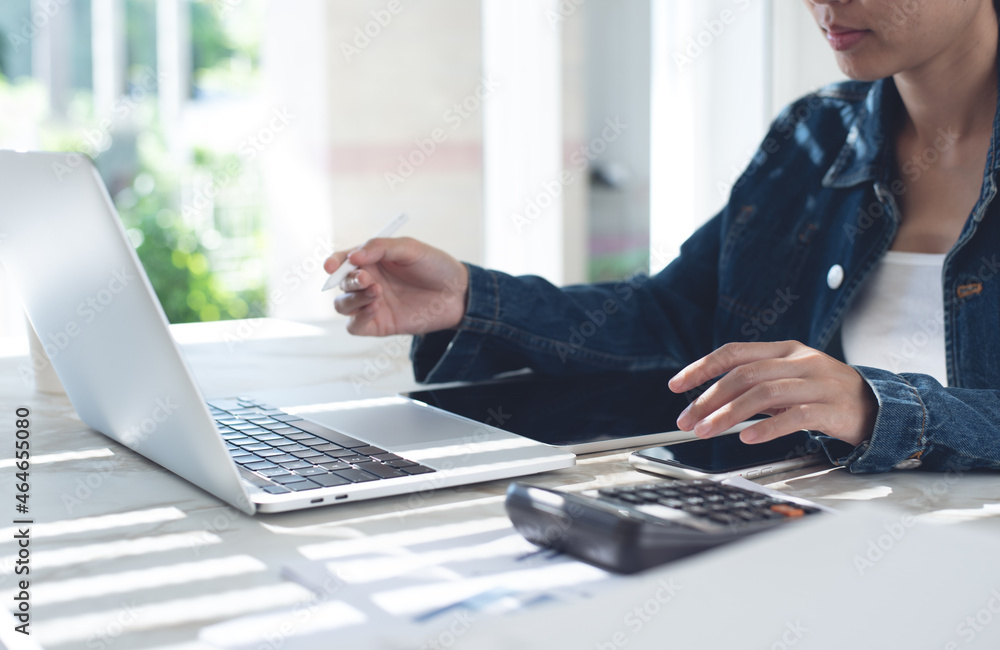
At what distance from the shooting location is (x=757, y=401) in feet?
2.09

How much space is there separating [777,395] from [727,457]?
0.20ft

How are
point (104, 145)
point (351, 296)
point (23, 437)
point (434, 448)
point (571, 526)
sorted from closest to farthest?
point (571, 526) < point (434, 448) < point (23, 437) < point (351, 296) < point (104, 145)

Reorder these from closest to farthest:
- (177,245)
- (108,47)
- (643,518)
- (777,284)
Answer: (643,518) < (777,284) < (177,245) < (108,47)

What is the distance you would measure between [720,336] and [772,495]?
72 cm

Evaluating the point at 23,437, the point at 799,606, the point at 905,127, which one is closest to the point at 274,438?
the point at 23,437

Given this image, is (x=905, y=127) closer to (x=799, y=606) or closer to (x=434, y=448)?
(x=434, y=448)

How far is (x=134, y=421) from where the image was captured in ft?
2.24

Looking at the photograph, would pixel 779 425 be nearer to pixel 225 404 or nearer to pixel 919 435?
pixel 919 435

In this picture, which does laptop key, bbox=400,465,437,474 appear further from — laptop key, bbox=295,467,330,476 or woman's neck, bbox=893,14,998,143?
woman's neck, bbox=893,14,998,143

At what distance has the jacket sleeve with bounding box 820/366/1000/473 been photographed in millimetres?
659

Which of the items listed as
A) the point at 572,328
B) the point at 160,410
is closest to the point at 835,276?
the point at 572,328

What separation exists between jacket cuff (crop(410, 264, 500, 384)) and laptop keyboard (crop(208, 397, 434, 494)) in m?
0.24

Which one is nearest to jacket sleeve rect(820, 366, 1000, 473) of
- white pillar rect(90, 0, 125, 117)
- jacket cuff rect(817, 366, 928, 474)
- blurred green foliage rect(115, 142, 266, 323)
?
jacket cuff rect(817, 366, 928, 474)

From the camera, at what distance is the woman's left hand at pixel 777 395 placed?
635 mm
